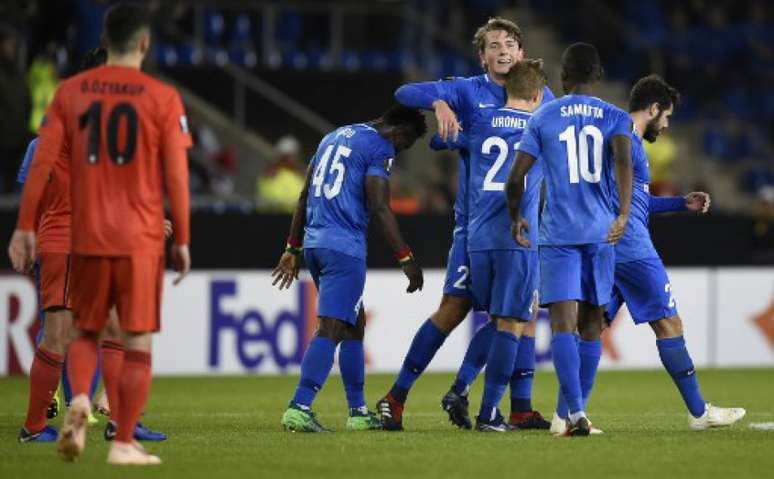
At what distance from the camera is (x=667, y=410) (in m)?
12.6

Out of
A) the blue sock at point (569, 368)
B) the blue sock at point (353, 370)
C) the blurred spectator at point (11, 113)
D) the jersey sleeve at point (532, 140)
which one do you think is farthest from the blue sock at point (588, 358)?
the blurred spectator at point (11, 113)

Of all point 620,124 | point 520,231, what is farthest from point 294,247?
point 620,124

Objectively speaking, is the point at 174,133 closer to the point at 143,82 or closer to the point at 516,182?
the point at 143,82

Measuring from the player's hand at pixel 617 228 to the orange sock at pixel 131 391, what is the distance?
2.97m

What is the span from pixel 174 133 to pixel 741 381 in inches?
362

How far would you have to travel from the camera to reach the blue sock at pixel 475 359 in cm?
1060

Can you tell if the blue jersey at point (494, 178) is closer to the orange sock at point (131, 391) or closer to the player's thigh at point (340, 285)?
the player's thigh at point (340, 285)

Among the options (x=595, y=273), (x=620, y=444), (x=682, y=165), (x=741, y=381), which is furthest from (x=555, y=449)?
(x=682, y=165)

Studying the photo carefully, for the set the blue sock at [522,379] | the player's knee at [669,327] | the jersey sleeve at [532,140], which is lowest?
the blue sock at [522,379]

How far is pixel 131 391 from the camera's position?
806 centimetres

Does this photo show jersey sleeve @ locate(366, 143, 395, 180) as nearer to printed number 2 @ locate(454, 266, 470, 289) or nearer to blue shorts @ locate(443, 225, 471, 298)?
blue shorts @ locate(443, 225, 471, 298)

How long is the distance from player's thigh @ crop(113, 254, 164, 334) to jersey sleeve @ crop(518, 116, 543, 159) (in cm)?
251

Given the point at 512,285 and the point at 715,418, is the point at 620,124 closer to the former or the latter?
the point at 512,285

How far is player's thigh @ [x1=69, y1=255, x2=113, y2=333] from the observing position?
26.7 feet
